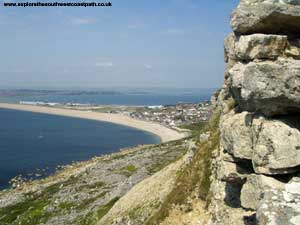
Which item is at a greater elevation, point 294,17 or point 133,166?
point 294,17

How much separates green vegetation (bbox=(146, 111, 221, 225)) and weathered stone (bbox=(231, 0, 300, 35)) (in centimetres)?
1066

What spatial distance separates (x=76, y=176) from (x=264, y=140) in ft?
245

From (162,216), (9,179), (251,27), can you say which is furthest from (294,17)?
(9,179)

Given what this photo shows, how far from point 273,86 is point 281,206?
4184 mm

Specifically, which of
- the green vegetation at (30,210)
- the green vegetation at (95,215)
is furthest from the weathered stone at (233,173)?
the green vegetation at (30,210)

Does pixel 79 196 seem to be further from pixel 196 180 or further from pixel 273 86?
pixel 273 86

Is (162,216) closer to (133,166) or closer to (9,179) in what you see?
(133,166)

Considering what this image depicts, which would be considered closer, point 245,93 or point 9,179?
point 245,93

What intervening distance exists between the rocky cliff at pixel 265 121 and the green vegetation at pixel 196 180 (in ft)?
20.4

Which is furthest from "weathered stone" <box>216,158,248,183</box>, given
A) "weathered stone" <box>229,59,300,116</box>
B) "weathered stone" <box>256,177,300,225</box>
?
"weathered stone" <box>256,177,300,225</box>

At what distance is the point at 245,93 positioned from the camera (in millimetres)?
15383

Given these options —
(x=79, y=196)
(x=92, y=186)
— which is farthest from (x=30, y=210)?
(x=92, y=186)

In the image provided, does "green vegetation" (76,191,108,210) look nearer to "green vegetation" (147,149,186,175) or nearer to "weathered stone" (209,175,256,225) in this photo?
"green vegetation" (147,149,186,175)

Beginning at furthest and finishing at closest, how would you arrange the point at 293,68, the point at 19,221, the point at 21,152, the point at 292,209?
the point at 21,152 < the point at 19,221 < the point at 293,68 < the point at 292,209
